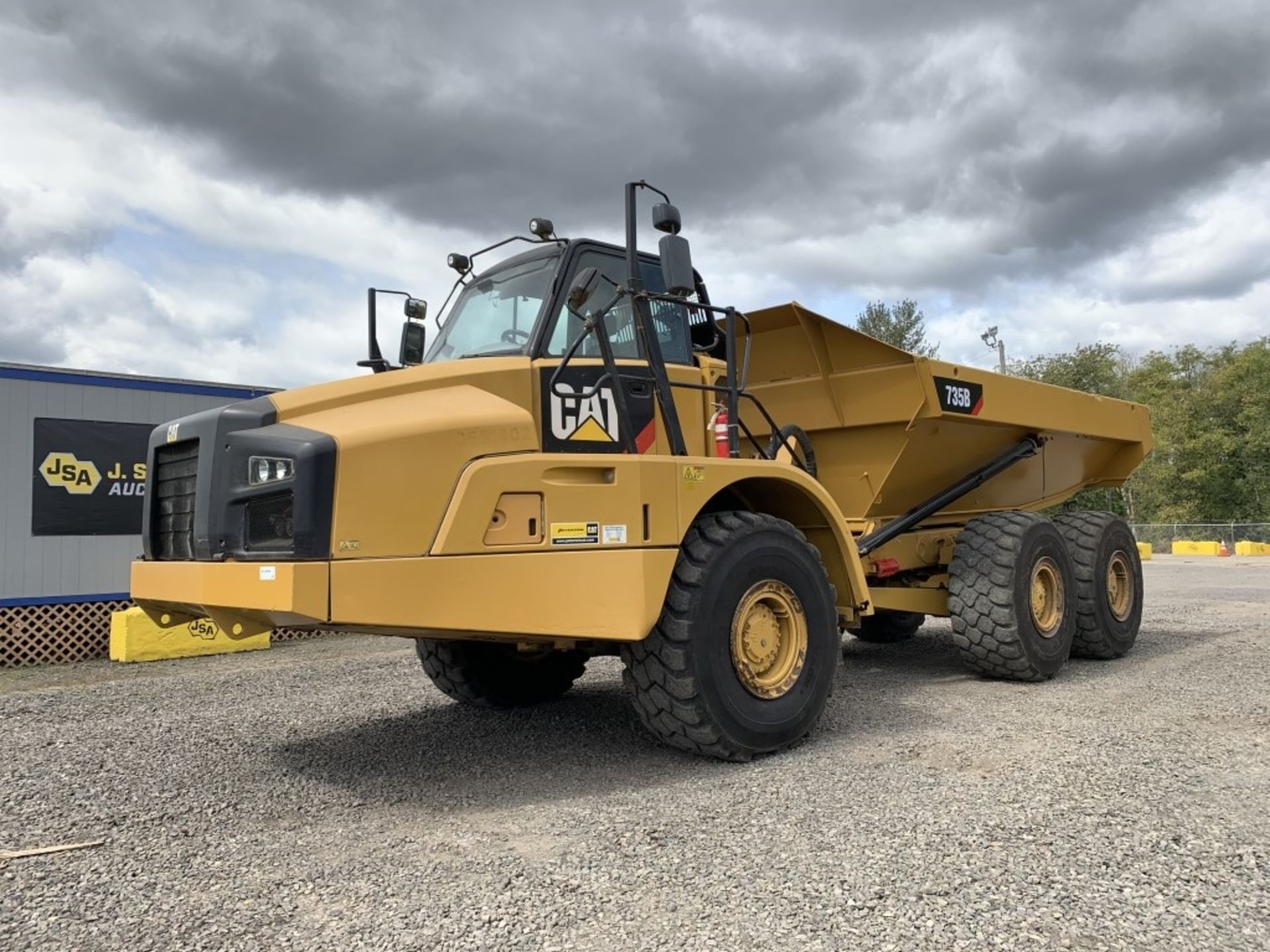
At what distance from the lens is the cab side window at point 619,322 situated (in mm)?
4680

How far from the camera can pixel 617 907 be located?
2.94 meters

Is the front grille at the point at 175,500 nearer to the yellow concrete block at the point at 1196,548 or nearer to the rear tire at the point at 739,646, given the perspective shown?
the rear tire at the point at 739,646

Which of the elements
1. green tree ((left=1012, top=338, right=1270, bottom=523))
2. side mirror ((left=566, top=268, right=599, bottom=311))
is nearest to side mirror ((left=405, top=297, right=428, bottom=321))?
side mirror ((left=566, top=268, right=599, bottom=311))

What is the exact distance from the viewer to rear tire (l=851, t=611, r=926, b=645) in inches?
364

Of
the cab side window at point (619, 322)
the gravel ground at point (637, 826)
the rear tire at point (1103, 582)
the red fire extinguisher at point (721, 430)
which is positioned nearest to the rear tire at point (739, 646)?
the gravel ground at point (637, 826)

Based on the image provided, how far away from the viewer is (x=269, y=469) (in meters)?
3.91

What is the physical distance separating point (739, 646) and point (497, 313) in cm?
220

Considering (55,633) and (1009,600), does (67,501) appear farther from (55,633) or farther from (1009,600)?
(1009,600)

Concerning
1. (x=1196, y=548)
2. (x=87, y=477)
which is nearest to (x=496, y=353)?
(x=87, y=477)

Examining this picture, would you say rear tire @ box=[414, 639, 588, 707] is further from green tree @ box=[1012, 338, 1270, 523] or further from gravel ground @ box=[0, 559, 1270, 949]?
green tree @ box=[1012, 338, 1270, 523]

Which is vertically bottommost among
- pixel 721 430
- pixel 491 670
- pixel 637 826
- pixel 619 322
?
pixel 637 826

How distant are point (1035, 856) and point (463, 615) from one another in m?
2.34

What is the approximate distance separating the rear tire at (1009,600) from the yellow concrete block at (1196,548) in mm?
29712

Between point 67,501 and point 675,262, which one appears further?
point 67,501
